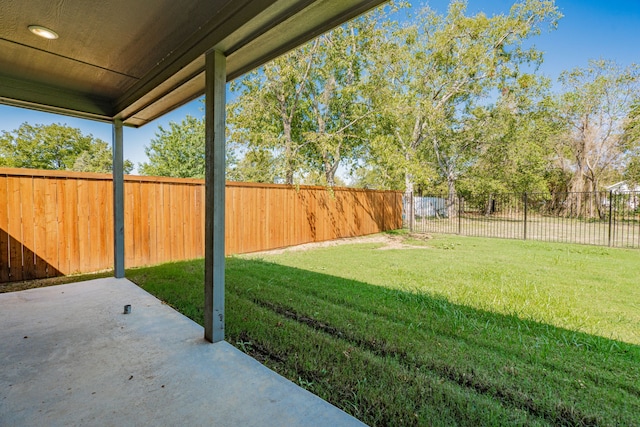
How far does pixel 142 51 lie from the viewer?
240 centimetres

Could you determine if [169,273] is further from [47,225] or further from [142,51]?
[142,51]

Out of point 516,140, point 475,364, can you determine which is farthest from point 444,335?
point 516,140

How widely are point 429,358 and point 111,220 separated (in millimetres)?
4747

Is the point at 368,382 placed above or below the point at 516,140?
below

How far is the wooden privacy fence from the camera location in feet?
12.4

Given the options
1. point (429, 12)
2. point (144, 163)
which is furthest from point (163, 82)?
point (144, 163)

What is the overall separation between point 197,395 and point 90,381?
677mm

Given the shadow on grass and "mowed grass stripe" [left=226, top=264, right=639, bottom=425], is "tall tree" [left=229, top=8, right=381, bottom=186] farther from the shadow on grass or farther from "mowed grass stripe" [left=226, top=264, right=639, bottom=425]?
"mowed grass stripe" [left=226, top=264, right=639, bottom=425]

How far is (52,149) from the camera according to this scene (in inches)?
891

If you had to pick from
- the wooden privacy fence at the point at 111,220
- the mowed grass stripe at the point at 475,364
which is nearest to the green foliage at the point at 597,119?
the wooden privacy fence at the point at 111,220

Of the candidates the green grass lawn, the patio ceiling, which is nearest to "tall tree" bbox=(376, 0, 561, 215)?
the green grass lawn

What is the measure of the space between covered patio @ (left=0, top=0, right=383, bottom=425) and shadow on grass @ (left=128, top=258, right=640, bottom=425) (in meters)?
0.25

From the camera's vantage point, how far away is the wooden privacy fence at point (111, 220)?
3.79 metres

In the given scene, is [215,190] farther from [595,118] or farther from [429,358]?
[595,118]
